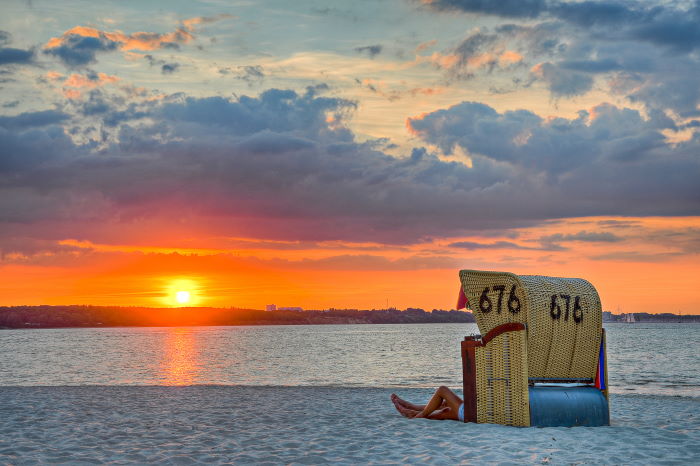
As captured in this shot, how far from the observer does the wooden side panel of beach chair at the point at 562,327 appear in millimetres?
12914

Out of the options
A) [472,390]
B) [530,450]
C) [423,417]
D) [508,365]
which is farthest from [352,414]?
[530,450]

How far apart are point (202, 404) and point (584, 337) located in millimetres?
10815

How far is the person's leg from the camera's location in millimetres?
14336

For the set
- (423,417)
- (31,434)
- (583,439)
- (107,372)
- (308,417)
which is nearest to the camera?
(583,439)

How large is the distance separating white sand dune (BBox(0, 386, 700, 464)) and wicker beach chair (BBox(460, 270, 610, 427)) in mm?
435

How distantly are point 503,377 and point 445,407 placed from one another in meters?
1.98

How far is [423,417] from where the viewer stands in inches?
590

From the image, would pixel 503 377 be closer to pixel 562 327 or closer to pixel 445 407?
pixel 562 327

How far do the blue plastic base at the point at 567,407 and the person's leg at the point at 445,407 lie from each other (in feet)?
5.47

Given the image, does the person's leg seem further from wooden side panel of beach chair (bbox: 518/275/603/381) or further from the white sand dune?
wooden side panel of beach chair (bbox: 518/275/603/381)

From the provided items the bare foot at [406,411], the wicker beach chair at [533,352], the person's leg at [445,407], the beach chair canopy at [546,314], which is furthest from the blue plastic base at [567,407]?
the bare foot at [406,411]

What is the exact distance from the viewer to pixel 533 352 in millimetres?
12992

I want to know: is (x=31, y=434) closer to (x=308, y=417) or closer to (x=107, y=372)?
(x=308, y=417)

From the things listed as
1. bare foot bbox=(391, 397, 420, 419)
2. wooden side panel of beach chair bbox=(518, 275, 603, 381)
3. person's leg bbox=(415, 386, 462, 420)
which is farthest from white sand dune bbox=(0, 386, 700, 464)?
wooden side panel of beach chair bbox=(518, 275, 603, 381)
